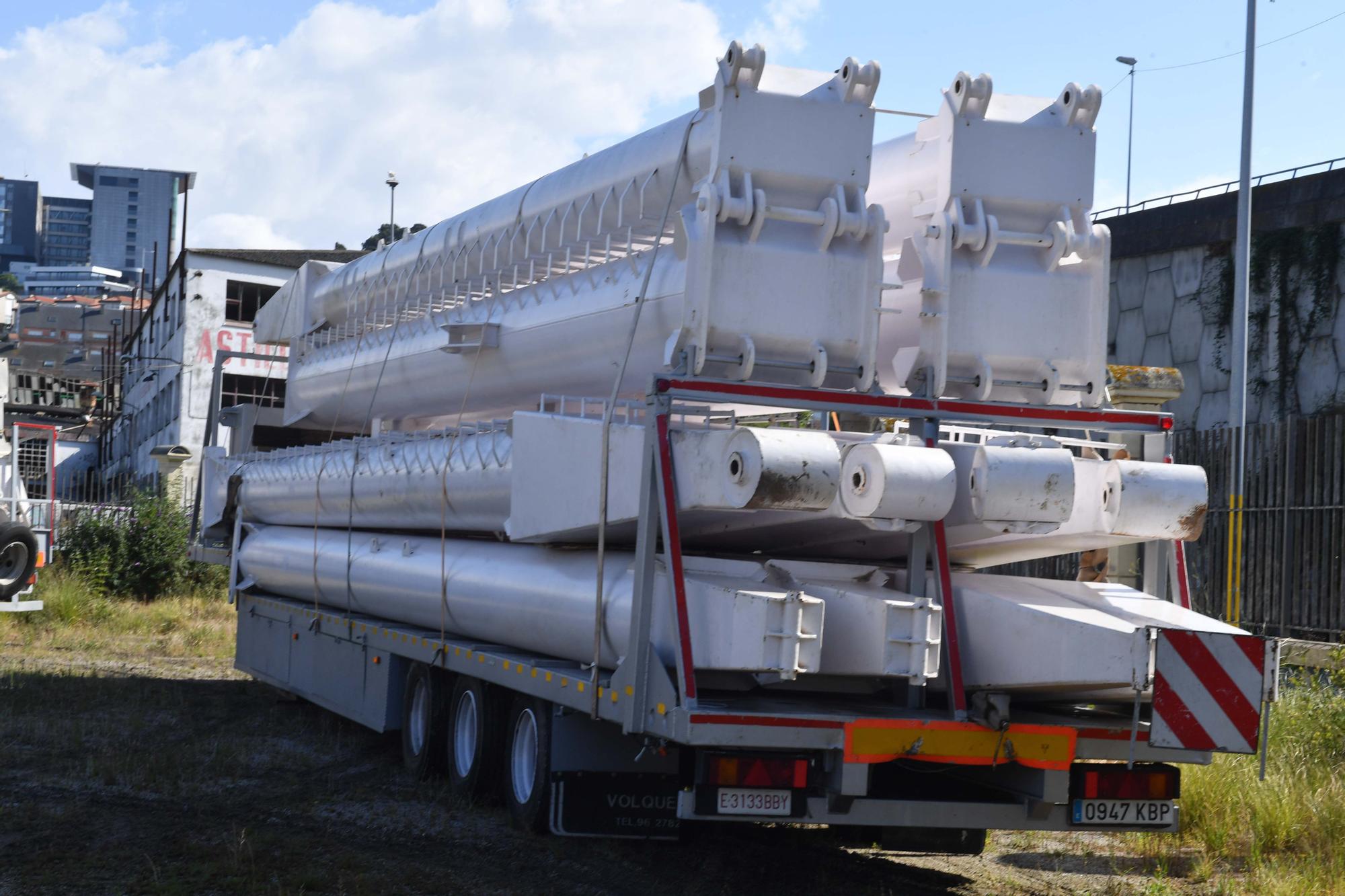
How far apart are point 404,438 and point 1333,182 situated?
1937 cm

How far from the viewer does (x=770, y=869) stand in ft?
25.9

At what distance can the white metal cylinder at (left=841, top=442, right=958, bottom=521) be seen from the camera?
6.53m

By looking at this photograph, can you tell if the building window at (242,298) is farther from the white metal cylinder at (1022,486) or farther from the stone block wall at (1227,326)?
the white metal cylinder at (1022,486)

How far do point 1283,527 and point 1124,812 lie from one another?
7.79 m

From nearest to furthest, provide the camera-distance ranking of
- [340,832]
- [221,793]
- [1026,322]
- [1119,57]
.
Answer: [1026,322]
[340,832]
[221,793]
[1119,57]

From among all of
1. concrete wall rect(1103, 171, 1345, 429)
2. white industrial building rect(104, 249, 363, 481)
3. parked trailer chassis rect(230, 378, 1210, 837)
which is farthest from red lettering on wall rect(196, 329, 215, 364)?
parked trailer chassis rect(230, 378, 1210, 837)

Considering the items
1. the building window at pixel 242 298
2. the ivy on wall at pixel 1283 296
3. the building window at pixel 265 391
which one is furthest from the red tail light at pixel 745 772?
the building window at pixel 242 298

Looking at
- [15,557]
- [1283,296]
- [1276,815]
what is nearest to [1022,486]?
[1276,815]

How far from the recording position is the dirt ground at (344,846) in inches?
292

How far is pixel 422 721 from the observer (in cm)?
1022

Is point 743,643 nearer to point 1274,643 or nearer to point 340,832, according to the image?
point 1274,643

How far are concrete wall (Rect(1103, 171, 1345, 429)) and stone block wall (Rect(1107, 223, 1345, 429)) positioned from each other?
18 millimetres

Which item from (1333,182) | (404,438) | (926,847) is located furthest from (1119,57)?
(926,847)

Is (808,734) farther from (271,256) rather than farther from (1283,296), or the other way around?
(271,256)
